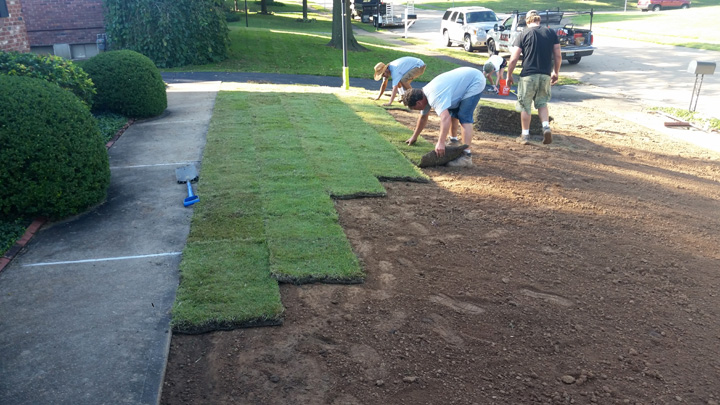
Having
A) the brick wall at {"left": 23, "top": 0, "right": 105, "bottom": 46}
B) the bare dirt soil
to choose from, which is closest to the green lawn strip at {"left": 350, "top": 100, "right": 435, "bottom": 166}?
the bare dirt soil

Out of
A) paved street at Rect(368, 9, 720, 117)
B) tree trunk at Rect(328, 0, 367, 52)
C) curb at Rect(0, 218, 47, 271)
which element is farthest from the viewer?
tree trunk at Rect(328, 0, 367, 52)

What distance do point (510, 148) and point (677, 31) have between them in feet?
90.6

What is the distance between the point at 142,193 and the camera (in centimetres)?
660

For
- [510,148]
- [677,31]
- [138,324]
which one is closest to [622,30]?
[677,31]

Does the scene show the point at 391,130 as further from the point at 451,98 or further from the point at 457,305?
the point at 457,305

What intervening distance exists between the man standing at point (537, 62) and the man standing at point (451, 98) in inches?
65.7

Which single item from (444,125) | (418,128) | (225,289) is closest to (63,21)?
(418,128)

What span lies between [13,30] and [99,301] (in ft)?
30.9

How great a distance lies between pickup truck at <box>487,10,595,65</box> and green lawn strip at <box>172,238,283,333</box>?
15.6m

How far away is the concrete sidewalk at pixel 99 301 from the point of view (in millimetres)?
3426

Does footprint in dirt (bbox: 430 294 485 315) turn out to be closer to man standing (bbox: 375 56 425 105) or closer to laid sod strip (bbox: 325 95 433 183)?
laid sod strip (bbox: 325 95 433 183)

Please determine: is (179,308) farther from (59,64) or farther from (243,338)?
(59,64)

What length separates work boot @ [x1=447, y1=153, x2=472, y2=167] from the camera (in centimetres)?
779

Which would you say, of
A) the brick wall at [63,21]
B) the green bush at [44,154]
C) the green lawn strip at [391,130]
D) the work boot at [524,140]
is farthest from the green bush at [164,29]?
→ the green bush at [44,154]
